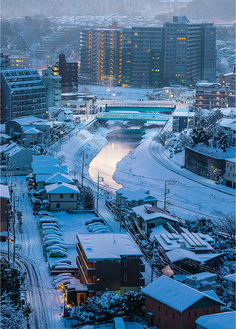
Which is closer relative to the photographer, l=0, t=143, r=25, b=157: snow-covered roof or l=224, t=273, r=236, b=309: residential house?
l=224, t=273, r=236, b=309: residential house

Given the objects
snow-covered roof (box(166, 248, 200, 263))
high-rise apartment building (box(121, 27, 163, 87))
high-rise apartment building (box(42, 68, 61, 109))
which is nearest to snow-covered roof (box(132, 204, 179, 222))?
snow-covered roof (box(166, 248, 200, 263))

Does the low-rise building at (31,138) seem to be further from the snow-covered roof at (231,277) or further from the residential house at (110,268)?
the snow-covered roof at (231,277)

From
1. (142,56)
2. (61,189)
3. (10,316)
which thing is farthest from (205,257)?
(142,56)

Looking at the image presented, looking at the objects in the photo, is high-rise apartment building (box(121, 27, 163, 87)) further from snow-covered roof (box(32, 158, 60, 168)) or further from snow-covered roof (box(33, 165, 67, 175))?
snow-covered roof (box(33, 165, 67, 175))

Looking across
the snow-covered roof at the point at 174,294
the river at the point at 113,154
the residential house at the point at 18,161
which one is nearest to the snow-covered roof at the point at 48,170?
the river at the point at 113,154

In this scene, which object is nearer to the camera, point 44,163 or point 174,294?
point 174,294

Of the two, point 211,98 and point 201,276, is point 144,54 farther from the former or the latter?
point 201,276
